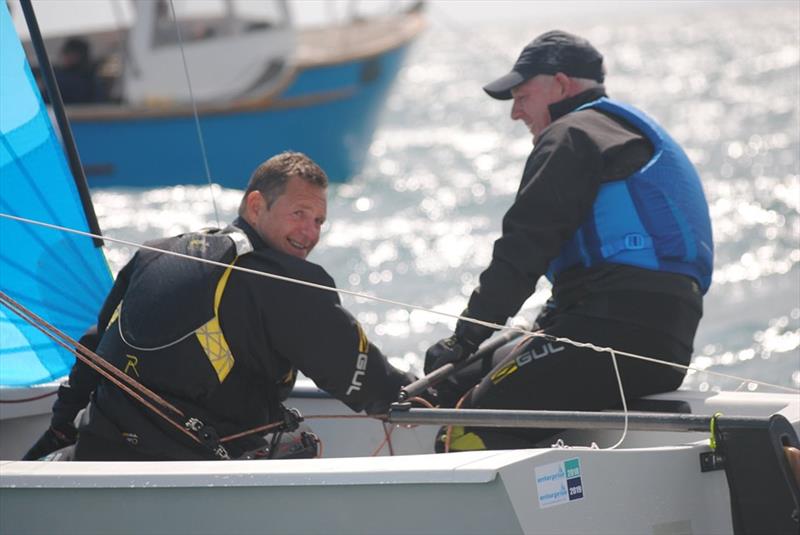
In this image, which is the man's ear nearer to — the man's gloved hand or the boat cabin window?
the man's gloved hand

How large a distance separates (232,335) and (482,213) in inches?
286

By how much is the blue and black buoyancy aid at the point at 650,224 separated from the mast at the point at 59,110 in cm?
119

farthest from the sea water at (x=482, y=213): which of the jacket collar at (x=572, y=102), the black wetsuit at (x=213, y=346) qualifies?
the jacket collar at (x=572, y=102)

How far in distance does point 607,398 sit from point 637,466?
432 mm

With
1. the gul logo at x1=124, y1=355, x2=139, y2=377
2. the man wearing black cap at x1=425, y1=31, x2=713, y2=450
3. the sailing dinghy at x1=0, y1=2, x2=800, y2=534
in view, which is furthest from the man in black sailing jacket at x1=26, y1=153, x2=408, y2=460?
the man wearing black cap at x1=425, y1=31, x2=713, y2=450

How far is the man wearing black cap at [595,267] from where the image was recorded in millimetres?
2432

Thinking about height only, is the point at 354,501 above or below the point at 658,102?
below

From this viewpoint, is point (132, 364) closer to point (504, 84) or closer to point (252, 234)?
point (252, 234)

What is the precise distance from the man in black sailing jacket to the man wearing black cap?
11.7 inches

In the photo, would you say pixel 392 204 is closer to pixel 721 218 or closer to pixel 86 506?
pixel 721 218

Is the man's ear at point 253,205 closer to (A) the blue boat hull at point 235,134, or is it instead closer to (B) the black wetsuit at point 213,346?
(B) the black wetsuit at point 213,346

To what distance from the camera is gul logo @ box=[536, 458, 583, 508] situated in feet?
6.38

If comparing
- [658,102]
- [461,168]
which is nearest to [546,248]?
[461,168]

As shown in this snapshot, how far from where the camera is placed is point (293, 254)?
228 centimetres
